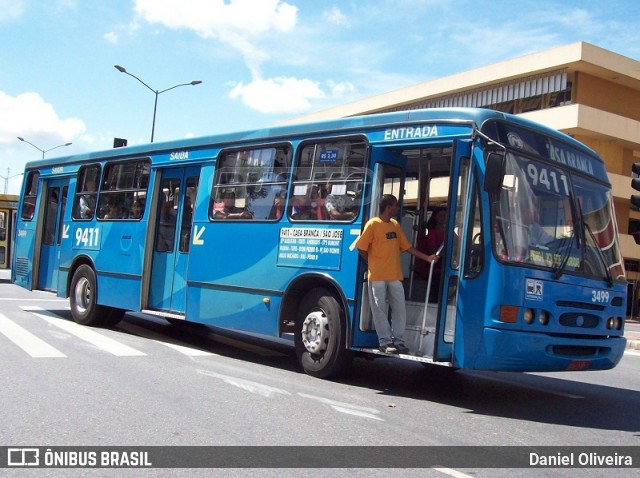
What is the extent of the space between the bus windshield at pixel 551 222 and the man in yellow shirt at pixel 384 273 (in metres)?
1.02

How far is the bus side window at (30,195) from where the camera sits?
14875 millimetres

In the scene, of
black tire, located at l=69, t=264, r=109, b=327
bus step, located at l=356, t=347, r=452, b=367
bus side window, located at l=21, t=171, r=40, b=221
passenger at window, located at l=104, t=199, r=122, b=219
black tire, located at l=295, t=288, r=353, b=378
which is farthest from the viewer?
bus side window, located at l=21, t=171, r=40, b=221

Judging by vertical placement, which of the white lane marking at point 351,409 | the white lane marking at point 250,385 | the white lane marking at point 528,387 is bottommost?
the white lane marking at point 250,385

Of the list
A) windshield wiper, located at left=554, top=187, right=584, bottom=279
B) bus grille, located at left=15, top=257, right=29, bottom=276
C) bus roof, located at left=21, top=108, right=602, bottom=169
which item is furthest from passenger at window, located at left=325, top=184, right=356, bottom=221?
bus grille, located at left=15, top=257, right=29, bottom=276

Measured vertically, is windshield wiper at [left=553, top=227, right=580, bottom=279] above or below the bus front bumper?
above

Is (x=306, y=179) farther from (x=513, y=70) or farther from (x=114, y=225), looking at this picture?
(x=513, y=70)

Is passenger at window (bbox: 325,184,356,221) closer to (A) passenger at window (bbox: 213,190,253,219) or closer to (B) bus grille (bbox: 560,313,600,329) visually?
(A) passenger at window (bbox: 213,190,253,219)

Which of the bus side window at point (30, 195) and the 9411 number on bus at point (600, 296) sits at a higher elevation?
the bus side window at point (30, 195)

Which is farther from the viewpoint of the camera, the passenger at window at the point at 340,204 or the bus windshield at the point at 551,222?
the passenger at window at the point at 340,204

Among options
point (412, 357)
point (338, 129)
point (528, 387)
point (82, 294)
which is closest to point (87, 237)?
point (82, 294)

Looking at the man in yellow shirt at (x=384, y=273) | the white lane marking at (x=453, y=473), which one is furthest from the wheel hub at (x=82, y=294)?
the white lane marking at (x=453, y=473)

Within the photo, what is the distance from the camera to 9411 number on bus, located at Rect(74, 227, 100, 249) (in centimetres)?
1269

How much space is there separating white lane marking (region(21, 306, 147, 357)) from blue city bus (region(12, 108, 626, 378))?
746mm

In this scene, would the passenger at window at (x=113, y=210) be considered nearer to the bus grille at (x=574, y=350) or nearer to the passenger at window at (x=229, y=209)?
the passenger at window at (x=229, y=209)
